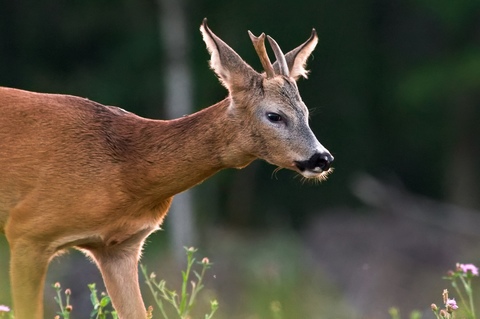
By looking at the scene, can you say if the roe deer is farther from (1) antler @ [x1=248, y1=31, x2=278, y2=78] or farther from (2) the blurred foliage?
(2) the blurred foliage

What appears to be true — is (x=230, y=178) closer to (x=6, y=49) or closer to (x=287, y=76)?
(x=6, y=49)

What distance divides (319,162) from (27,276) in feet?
5.92

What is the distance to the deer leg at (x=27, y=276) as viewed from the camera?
27.2 ft

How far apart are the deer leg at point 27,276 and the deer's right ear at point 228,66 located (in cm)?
147

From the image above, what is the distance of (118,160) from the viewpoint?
8648 millimetres

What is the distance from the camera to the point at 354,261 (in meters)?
21.1

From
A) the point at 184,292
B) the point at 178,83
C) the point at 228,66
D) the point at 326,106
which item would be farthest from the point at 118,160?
the point at 326,106

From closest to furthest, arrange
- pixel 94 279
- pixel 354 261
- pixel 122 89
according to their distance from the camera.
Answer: pixel 94 279
pixel 354 261
pixel 122 89

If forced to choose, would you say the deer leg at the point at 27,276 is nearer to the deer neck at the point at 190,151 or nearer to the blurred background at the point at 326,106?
the deer neck at the point at 190,151

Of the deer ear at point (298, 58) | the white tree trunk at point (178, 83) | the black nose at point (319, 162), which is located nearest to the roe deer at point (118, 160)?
the black nose at point (319, 162)

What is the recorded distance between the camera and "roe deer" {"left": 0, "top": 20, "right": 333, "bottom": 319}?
832 centimetres

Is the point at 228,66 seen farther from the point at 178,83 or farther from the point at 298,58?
the point at 178,83

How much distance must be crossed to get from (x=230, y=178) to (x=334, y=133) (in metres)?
2.01

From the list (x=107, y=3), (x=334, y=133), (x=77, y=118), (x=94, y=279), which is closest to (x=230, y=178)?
(x=334, y=133)
